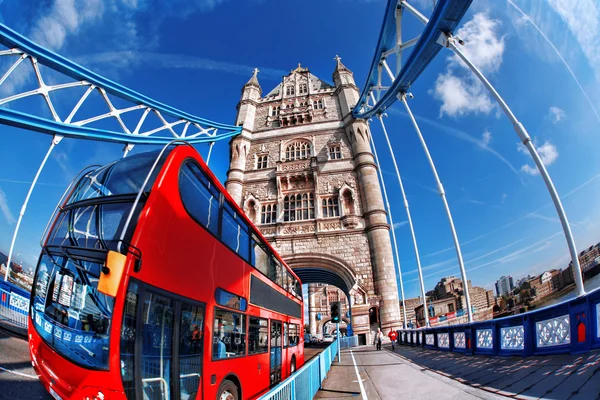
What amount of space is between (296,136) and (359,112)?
19.1 ft

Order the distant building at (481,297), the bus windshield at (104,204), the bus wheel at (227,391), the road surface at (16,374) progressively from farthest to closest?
the distant building at (481,297) → the road surface at (16,374) → the bus wheel at (227,391) → the bus windshield at (104,204)

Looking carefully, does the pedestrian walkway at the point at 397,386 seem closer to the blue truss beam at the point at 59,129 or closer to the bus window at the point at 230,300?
the bus window at the point at 230,300

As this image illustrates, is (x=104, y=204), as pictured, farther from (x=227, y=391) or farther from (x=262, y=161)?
(x=262, y=161)

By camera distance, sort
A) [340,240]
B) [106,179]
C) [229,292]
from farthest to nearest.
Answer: [340,240] < [229,292] < [106,179]

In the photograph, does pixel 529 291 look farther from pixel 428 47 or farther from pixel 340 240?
pixel 428 47

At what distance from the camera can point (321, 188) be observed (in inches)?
832

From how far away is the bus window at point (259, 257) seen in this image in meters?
5.89

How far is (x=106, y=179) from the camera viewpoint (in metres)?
3.58

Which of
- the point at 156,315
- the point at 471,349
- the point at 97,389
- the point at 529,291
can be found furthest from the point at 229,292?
the point at 529,291

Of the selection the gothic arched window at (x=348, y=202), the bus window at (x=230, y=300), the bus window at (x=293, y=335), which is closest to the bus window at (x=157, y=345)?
the bus window at (x=230, y=300)

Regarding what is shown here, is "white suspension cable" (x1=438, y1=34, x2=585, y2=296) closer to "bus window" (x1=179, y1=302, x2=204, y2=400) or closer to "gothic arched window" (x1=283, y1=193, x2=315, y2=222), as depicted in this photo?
"bus window" (x1=179, y1=302, x2=204, y2=400)

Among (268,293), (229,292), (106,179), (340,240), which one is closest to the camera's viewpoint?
(106,179)

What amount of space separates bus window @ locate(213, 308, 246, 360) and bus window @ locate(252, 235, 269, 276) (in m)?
1.37

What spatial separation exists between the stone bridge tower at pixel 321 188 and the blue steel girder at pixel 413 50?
2.94 m
